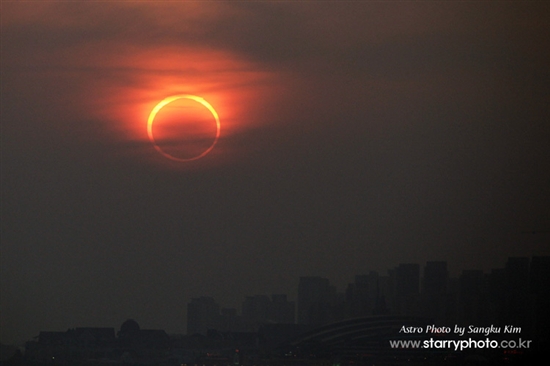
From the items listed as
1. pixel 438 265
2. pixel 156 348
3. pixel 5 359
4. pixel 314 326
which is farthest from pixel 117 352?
pixel 438 265

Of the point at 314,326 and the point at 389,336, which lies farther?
the point at 314,326

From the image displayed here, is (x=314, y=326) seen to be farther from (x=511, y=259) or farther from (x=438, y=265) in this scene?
(x=511, y=259)

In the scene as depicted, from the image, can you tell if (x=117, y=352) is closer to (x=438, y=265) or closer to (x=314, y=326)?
(x=314, y=326)

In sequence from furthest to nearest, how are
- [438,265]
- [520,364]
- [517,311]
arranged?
[438,265], [517,311], [520,364]

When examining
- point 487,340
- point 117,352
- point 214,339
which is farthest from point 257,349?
point 487,340

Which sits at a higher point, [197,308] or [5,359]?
[197,308]

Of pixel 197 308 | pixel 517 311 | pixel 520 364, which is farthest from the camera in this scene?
pixel 197 308
